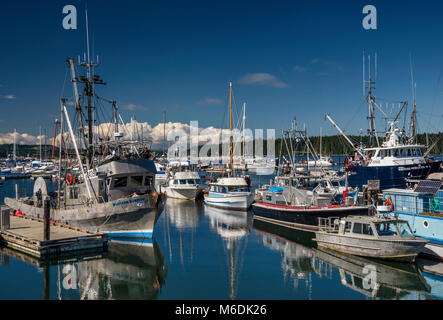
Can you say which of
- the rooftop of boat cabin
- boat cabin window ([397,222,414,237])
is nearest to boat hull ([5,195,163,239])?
the rooftop of boat cabin

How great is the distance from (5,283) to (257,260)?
14.2 m

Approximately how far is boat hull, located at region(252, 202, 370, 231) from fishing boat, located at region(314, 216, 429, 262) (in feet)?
14.5

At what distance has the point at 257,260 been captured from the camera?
914 inches

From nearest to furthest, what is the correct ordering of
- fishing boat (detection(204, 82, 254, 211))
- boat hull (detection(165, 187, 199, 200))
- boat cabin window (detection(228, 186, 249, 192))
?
fishing boat (detection(204, 82, 254, 211)) → boat cabin window (detection(228, 186, 249, 192)) → boat hull (detection(165, 187, 199, 200))

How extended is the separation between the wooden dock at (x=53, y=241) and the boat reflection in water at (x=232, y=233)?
347 inches

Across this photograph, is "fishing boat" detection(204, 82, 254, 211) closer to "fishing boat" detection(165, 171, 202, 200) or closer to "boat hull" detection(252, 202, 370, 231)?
"boat hull" detection(252, 202, 370, 231)

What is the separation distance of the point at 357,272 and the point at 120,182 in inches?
713

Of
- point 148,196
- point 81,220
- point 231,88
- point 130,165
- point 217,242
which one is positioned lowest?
point 217,242

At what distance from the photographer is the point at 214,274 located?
807 inches

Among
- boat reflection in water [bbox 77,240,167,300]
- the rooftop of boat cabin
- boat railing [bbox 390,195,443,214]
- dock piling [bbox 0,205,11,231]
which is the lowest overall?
boat reflection in water [bbox 77,240,167,300]

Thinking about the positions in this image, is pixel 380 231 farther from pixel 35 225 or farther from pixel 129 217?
pixel 35 225

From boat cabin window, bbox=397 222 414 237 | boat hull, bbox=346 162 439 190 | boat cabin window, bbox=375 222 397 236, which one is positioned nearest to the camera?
boat cabin window, bbox=397 222 414 237

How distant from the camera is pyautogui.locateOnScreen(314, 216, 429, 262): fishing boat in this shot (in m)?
20.2
